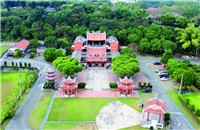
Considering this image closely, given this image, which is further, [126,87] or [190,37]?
[190,37]

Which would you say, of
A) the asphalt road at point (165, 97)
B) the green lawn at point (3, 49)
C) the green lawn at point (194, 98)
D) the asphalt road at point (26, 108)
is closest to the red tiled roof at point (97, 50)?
the asphalt road at point (165, 97)

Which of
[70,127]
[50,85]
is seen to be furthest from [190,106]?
[50,85]

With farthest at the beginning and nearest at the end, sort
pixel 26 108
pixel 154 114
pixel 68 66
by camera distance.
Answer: pixel 68 66, pixel 26 108, pixel 154 114

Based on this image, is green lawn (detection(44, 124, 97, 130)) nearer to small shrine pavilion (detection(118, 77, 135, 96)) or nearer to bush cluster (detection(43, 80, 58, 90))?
small shrine pavilion (detection(118, 77, 135, 96))

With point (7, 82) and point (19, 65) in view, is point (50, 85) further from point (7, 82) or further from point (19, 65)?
point (19, 65)

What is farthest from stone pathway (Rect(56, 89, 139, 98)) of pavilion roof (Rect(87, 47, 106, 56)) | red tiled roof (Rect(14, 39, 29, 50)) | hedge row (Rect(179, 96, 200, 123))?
red tiled roof (Rect(14, 39, 29, 50))

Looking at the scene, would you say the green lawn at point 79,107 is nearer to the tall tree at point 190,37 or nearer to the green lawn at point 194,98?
the green lawn at point 194,98

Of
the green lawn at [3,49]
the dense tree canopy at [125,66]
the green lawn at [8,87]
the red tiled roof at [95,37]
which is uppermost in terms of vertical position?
the red tiled roof at [95,37]
